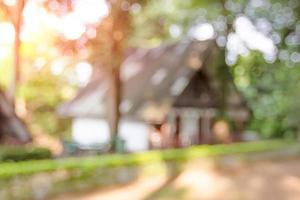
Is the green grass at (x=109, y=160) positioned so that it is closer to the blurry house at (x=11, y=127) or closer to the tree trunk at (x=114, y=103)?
the blurry house at (x=11, y=127)

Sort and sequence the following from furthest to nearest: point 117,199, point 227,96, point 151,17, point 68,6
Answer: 1. point 151,17
2. point 227,96
3. point 68,6
4. point 117,199

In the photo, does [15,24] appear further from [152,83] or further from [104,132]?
[104,132]

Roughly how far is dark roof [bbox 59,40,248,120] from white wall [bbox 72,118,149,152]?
0.61 metres

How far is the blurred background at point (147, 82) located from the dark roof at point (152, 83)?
0.07 m

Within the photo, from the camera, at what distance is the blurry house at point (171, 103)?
89.2 feet

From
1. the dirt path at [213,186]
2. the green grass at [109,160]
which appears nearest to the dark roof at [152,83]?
the green grass at [109,160]

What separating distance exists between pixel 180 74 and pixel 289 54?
6476 mm

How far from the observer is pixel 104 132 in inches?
1177

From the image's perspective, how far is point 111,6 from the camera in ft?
68.6

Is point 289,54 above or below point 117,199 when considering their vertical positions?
above

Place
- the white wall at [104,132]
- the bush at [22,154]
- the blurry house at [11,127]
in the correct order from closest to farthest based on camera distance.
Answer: the bush at [22,154]
the blurry house at [11,127]
the white wall at [104,132]

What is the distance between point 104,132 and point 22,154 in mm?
13921

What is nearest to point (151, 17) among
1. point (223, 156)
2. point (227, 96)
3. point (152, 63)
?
point (152, 63)

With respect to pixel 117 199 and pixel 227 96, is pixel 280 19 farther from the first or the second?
pixel 117 199
